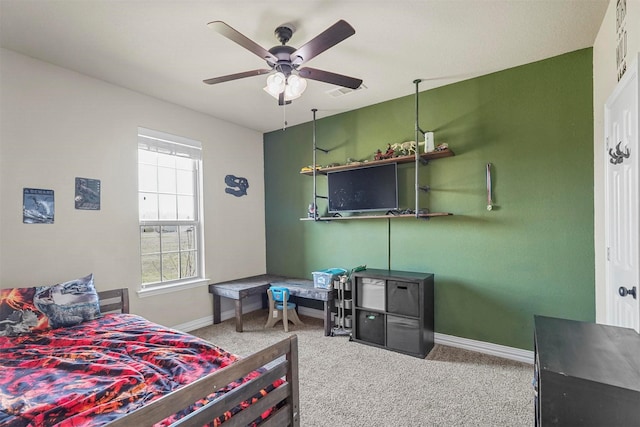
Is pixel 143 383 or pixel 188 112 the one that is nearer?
pixel 143 383

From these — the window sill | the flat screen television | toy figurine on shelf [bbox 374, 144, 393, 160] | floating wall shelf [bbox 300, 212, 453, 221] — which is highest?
toy figurine on shelf [bbox 374, 144, 393, 160]

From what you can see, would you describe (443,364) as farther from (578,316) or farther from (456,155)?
(456,155)

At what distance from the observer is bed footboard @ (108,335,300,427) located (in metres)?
1.00

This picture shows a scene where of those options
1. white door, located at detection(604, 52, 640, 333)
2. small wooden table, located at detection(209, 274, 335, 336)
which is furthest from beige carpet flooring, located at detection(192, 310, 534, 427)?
white door, located at detection(604, 52, 640, 333)

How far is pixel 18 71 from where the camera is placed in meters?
2.52

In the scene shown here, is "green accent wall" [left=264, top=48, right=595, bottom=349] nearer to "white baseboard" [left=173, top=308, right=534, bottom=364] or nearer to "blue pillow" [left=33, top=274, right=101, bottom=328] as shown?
"white baseboard" [left=173, top=308, right=534, bottom=364]

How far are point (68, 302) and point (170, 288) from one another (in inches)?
45.6

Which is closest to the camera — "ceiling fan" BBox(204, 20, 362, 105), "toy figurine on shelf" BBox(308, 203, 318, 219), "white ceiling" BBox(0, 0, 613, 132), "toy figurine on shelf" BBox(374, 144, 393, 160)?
"ceiling fan" BBox(204, 20, 362, 105)

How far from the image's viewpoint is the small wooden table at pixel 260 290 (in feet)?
A: 11.4

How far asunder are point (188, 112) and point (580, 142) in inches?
156

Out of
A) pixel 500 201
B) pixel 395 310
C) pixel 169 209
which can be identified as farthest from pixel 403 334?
pixel 169 209

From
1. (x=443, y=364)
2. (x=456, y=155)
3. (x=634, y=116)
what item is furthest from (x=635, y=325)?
(x=456, y=155)

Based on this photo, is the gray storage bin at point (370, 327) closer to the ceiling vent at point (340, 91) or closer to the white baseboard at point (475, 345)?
the white baseboard at point (475, 345)

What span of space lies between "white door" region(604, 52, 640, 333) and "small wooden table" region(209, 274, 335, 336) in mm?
2334
